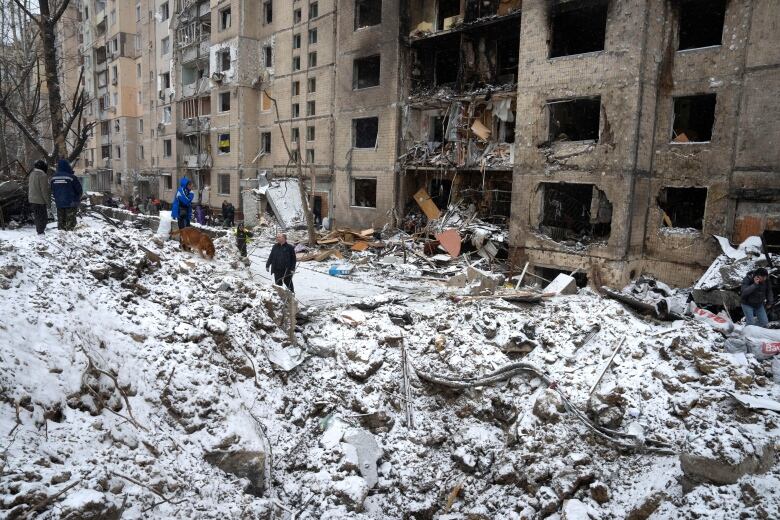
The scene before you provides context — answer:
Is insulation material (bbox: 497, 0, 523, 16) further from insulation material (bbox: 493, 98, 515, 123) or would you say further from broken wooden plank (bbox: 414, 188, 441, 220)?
broken wooden plank (bbox: 414, 188, 441, 220)

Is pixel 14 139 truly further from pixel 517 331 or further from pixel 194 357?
pixel 517 331

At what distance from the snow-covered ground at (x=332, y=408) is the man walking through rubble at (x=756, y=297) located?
8.01 feet

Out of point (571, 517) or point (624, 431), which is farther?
point (624, 431)

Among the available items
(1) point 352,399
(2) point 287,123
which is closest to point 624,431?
(1) point 352,399

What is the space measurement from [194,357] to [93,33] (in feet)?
172

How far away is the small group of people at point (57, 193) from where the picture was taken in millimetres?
8727

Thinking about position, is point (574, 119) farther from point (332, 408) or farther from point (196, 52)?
point (196, 52)

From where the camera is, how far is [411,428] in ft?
28.7

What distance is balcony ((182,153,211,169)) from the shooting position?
1291 inches

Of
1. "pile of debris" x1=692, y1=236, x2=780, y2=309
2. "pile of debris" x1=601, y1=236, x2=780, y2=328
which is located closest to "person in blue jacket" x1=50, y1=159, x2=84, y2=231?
"pile of debris" x1=601, y1=236, x2=780, y2=328

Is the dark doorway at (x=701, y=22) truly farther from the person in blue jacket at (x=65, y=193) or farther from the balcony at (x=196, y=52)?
the balcony at (x=196, y=52)

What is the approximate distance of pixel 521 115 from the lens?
16766mm

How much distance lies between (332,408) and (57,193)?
6.40 metres

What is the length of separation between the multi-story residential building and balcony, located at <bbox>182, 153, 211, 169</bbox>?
14 centimetres
